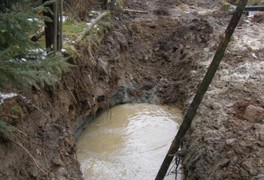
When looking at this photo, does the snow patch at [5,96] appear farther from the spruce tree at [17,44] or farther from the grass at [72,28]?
the grass at [72,28]

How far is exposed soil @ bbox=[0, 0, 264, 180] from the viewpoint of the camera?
5.39 meters

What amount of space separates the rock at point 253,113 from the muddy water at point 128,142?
2.22 m

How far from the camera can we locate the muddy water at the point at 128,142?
7.47 metres

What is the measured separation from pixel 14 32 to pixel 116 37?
7493 millimetres

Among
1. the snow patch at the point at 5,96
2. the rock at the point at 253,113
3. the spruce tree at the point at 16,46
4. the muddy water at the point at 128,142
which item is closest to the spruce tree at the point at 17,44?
the spruce tree at the point at 16,46

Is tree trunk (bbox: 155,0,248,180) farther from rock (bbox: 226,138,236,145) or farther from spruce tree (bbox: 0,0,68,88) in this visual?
spruce tree (bbox: 0,0,68,88)

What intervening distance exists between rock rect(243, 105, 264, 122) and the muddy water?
7.29ft

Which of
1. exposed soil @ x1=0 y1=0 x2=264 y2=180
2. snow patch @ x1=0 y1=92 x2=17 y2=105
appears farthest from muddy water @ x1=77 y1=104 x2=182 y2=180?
snow patch @ x1=0 y1=92 x2=17 y2=105

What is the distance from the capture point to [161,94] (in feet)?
37.1

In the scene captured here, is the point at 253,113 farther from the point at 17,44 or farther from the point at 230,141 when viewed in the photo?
the point at 17,44

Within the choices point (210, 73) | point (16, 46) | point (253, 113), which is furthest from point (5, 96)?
point (253, 113)

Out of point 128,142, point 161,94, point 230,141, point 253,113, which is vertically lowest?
point 128,142

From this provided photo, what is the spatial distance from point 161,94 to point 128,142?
3.12m

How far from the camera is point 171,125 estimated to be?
375 inches
